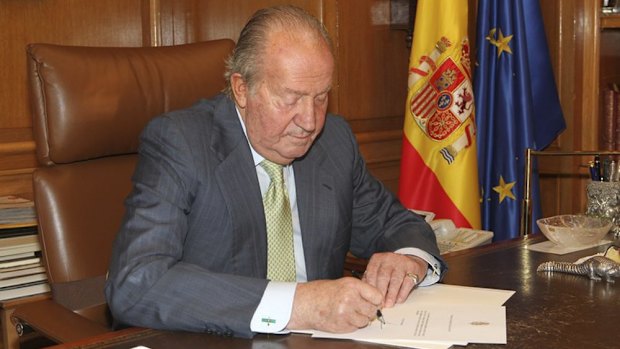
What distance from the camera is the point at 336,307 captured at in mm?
1668

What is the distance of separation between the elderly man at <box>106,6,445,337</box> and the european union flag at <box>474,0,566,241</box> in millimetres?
1774

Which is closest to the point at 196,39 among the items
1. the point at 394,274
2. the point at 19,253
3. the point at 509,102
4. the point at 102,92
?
the point at 19,253

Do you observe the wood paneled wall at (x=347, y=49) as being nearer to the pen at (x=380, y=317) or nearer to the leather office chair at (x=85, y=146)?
the leather office chair at (x=85, y=146)

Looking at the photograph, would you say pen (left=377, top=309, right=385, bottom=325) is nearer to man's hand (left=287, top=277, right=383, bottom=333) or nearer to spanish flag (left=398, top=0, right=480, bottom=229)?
man's hand (left=287, top=277, right=383, bottom=333)

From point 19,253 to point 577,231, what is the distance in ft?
5.91

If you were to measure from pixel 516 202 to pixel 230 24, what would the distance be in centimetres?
152

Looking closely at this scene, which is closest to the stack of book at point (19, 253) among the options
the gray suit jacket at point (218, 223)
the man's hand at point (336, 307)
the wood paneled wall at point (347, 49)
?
the wood paneled wall at point (347, 49)

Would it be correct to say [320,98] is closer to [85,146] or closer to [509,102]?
[85,146]

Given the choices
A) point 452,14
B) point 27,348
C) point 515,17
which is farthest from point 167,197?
point 515,17

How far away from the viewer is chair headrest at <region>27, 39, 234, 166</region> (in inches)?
A: 90.5

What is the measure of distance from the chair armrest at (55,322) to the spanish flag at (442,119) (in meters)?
2.13

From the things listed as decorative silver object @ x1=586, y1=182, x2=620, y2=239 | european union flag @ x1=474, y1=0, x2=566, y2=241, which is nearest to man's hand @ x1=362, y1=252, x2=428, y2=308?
decorative silver object @ x1=586, y1=182, x2=620, y2=239

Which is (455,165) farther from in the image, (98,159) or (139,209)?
(139,209)

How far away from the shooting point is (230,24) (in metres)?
3.83
